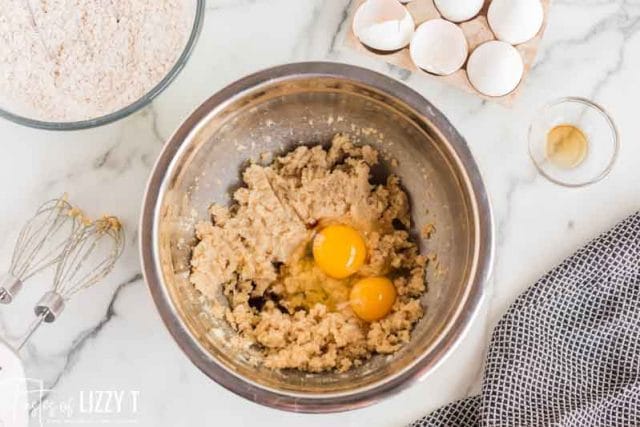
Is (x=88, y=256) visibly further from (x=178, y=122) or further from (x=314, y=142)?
(x=314, y=142)

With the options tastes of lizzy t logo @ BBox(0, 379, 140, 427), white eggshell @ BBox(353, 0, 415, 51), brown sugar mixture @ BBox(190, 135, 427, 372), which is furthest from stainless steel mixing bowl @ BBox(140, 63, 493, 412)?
tastes of lizzy t logo @ BBox(0, 379, 140, 427)

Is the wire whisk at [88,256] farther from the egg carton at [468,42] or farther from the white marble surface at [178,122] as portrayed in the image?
the egg carton at [468,42]

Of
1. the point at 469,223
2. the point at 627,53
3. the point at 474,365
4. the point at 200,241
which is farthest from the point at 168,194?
the point at 627,53

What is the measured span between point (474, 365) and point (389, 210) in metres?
0.33

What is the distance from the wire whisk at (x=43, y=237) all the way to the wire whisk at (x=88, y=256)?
2cm

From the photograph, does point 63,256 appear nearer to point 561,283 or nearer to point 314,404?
point 314,404

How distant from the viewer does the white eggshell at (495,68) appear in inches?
60.1

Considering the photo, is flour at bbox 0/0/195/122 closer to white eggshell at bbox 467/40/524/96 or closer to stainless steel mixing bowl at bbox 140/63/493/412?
stainless steel mixing bowl at bbox 140/63/493/412

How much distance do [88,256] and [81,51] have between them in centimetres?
35

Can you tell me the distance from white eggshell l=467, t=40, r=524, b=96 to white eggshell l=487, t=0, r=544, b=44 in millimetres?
19

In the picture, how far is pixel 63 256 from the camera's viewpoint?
1.55 meters

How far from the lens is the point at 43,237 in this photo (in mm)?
1572

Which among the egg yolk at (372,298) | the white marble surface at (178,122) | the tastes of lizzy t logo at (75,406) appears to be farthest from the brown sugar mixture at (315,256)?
the tastes of lizzy t logo at (75,406)

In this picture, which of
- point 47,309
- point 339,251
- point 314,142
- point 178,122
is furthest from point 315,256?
point 47,309
